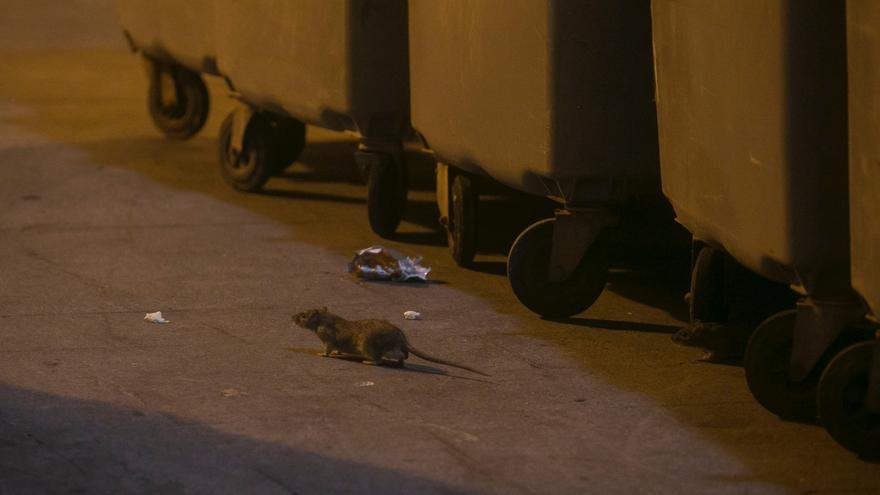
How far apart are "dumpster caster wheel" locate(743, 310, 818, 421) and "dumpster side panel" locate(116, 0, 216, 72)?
549 centimetres

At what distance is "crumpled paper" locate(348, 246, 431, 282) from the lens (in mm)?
7629

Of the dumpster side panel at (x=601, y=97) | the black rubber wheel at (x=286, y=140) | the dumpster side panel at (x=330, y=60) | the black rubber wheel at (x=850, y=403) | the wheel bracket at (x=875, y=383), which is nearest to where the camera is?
the wheel bracket at (x=875, y=383)

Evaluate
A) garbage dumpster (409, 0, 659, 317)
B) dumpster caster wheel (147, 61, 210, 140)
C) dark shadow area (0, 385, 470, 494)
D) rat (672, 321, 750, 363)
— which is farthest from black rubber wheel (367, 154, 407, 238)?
dumpster caster wheel (147, 61, 210, 140)

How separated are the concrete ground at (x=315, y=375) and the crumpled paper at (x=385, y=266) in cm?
7

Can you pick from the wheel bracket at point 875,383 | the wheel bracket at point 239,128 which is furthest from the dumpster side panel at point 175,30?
the wheel bracket at point 875,383

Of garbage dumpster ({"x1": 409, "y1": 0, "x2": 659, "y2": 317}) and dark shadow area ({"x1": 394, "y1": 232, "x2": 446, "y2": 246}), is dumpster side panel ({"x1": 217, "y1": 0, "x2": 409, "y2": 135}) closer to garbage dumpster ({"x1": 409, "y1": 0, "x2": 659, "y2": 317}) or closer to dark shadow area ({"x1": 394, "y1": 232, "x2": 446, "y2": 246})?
dark shadow area ({"x1": 394, "y1": 232, "x2": 446, "y2": 246})

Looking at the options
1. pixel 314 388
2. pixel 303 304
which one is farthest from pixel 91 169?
pixel 314 388

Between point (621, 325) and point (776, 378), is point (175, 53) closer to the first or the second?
point (621, 325)

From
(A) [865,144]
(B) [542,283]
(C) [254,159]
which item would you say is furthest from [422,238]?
(A) [865,144]

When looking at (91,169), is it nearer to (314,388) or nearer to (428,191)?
(428,191)

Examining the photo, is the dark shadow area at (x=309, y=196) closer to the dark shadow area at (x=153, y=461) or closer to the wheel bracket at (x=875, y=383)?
the dark shadow area at (x=153, y=461)

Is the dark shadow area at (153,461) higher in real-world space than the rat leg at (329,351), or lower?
higher

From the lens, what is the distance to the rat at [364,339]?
239 inches

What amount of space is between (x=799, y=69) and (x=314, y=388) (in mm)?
1876
